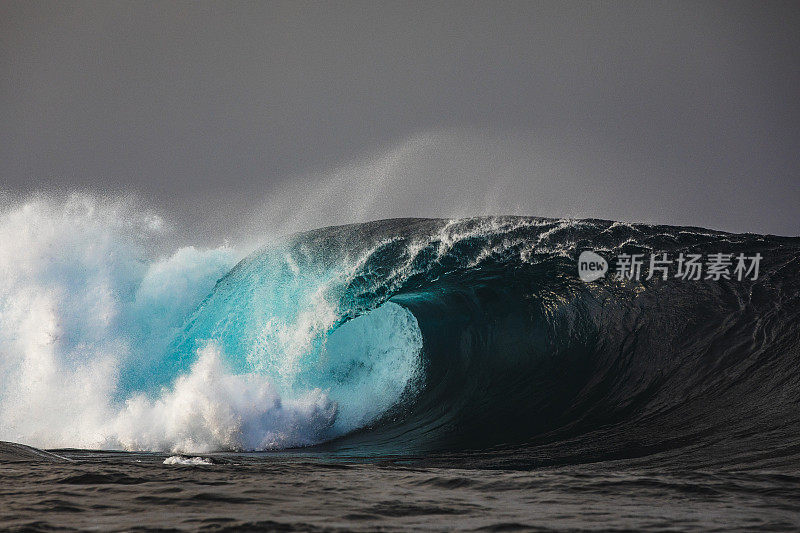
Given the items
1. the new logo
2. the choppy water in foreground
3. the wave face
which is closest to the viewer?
the choppy water in foreground

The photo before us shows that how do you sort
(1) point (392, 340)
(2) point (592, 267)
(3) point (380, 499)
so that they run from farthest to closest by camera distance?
(1) point (392, 340)
(2) point (592, 267)
(3) point (380, 499)

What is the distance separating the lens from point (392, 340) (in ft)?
32.1

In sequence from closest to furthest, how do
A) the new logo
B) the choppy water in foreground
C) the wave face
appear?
1. the choppy water in foreground
2. the wave face
3. the new logo

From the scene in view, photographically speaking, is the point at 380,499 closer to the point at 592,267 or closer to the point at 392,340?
the point at 592,267

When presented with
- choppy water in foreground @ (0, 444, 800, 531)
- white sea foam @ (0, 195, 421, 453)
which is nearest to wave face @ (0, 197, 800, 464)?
white sea foam @ (0, 195, 421, 453)

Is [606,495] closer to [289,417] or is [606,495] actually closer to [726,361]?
[726,361]

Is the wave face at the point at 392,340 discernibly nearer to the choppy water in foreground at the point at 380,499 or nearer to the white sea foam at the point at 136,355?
the white sea foam at the point at 136,355

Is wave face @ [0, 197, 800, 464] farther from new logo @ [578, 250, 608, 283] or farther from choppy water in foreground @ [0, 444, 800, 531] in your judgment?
choppy water in foreground @ [0, 444, 800, 531]

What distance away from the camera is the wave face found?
7145 mm

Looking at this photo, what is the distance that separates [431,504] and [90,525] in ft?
4.13

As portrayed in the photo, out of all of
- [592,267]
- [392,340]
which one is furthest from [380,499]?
[392,340]

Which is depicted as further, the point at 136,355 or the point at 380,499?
the point at 136,355

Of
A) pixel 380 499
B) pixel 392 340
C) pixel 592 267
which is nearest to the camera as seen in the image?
pixel 380 499

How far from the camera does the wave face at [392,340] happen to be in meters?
7.14
